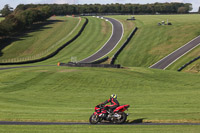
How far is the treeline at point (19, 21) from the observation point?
123 metres

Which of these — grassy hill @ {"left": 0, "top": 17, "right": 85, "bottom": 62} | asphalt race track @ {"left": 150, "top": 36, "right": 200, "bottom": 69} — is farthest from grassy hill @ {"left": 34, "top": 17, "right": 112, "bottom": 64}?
asphalt race track @ {"left": 150, "top": 36, "right": 200, "bottom": 69}

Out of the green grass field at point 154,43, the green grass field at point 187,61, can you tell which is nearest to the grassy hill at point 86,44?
the green grass field at point 154,43

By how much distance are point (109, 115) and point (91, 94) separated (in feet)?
56.1

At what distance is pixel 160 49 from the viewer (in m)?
94.1

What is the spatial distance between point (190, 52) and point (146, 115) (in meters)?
64.7

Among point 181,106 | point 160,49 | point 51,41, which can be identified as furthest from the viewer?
point 51,41

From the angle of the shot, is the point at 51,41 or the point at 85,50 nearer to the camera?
the point at 85,50

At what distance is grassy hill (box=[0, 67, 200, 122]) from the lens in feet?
83.0

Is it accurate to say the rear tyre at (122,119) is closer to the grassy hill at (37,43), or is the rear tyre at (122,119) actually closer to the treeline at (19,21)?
the grassy hill at (37,43)

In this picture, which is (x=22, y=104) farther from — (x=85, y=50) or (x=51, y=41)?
(x=51, y=41)

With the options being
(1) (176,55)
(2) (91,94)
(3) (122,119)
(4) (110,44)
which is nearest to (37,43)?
(4) (110,44)

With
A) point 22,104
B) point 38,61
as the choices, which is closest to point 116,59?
point 38,61

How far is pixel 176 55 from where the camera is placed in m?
85.8
